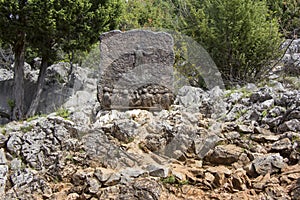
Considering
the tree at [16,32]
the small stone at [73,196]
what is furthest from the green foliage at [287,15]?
the small stone at [73,196]

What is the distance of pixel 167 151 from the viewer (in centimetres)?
586

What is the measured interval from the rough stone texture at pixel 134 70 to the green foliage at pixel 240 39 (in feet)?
8.51

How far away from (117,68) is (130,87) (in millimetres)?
468

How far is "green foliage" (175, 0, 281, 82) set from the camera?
28.5 feet

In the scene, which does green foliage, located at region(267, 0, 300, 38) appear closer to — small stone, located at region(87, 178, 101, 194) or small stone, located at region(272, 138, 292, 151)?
small stone, located at region(272, 138, 292, 151)

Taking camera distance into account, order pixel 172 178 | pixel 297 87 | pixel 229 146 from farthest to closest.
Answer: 1. pixel 297 87
2. pixel 229 146
3. pixel 172 178

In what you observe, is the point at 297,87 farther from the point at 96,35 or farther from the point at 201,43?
the point at 96,35

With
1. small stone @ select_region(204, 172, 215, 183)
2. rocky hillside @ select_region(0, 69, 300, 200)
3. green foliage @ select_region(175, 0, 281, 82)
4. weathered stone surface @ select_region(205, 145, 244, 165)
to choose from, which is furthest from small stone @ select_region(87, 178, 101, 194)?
green foliage @ select_region(175, 0, 281, 82)

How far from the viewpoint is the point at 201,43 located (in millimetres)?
9633

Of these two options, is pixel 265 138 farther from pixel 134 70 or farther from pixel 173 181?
pixel 134 70

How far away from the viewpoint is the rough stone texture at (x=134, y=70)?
684 cm

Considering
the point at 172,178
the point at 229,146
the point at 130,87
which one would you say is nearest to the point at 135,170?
the point at 172,178

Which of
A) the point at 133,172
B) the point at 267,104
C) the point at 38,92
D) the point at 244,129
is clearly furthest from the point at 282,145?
the point at 38,92

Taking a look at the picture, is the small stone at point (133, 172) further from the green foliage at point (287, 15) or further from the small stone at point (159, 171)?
the green foliage at point (287, 15)
